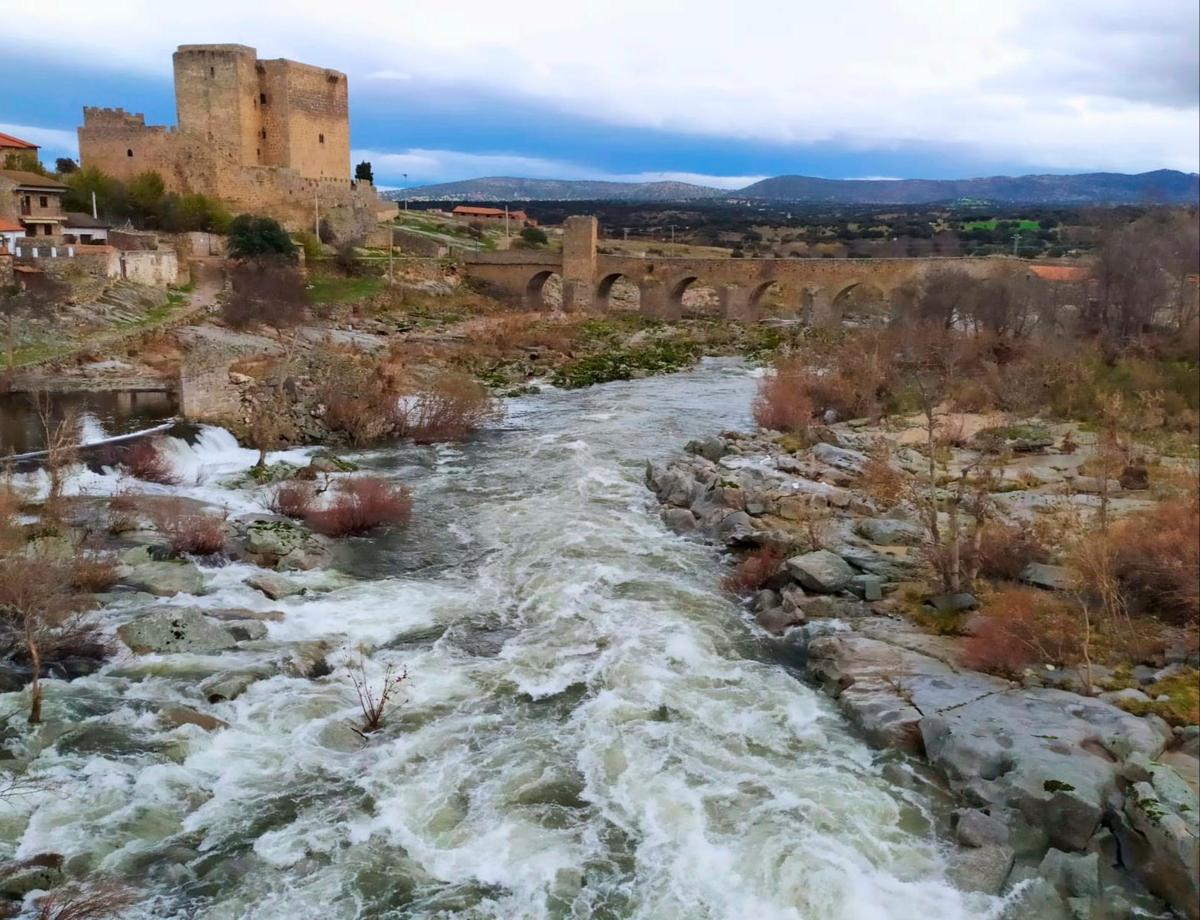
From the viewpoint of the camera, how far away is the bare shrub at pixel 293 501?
1270cm

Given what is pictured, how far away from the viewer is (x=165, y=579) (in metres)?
10.1

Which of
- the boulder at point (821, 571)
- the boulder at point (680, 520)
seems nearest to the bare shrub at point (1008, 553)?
the boulder at point (821, 571)

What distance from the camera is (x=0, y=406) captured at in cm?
1681

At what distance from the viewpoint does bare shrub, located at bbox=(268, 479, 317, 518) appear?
1270 centimetres

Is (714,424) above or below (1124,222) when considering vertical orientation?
below

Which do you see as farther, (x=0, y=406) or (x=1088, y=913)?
(x=0, y=406)

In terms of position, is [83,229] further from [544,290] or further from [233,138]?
[544,290]

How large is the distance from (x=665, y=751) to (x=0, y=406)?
14545 mm

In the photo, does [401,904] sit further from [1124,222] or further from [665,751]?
[1124,222]

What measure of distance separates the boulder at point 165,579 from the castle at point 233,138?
95.8 ft

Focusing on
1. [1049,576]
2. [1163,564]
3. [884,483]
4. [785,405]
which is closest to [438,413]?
[785,405]

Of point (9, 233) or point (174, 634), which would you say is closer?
point (174, 634)

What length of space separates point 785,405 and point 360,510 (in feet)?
32.4

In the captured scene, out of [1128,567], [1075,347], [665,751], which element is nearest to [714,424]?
[1075,347]
